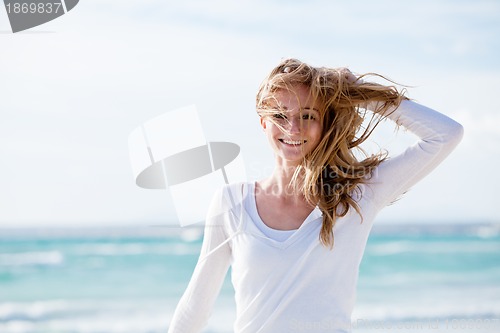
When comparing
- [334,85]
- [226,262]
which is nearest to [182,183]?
[226,262]

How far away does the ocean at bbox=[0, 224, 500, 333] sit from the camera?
10.1 m

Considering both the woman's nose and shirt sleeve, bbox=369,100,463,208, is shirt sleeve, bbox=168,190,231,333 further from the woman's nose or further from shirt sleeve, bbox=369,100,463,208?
shirt sleeve, bbox=369,100,463,208

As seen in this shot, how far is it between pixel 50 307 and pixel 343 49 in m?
8.55

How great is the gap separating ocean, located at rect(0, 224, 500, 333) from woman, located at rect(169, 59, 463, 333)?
5812 mm

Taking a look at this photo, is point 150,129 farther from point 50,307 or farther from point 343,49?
point 343,49

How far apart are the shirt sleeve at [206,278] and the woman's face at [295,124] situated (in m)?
0.32

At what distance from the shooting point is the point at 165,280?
14.7 meters

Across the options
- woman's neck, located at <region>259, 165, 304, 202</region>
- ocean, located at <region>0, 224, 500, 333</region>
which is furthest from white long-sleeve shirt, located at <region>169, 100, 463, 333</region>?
ocean, located at <region>0, 224, 500, 333</region>

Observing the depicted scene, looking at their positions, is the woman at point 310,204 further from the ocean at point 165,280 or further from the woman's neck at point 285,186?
the ocean at point 165,280

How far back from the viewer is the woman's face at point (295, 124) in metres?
2.79

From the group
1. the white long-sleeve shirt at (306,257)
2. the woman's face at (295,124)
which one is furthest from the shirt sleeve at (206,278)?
the woman's face at (295,124)

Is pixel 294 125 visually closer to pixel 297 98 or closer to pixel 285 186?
pixel 297 98

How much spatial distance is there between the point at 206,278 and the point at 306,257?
0.40m

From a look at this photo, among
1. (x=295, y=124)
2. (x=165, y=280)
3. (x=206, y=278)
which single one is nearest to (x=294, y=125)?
(x=295, y=124)
